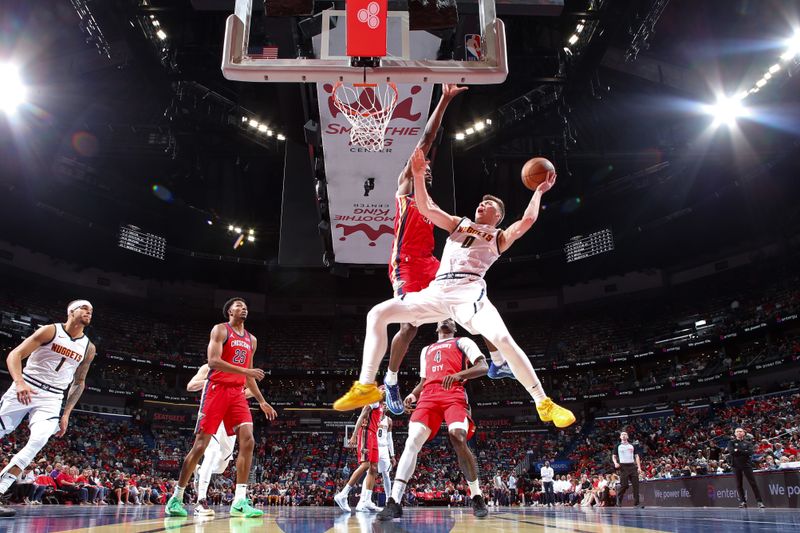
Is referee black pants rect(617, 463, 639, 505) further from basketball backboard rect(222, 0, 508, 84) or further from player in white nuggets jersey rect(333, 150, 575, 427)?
basketball backboard rect(222, 0, 508, 84)

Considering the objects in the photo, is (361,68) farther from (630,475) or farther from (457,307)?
(630,475)

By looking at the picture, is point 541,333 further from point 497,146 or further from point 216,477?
point 216,477

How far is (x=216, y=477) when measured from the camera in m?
22.0

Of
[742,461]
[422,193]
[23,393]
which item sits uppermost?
[422,193]

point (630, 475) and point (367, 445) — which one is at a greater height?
point (367, 445)

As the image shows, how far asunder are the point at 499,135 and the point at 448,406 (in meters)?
14.1

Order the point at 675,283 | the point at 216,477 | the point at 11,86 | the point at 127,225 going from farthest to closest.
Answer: the point at 675,283, the point at 127,225, the point at 216,477, the point at 11,86

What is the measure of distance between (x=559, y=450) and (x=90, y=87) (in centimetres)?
2515

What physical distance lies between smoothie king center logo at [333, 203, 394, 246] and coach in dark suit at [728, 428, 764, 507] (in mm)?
7813

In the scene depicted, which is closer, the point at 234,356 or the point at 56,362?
the point at 56,362

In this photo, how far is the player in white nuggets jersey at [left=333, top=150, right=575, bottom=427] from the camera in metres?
4.27

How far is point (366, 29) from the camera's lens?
18.3 ft

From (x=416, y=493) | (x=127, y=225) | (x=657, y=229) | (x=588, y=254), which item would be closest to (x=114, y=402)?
(x=127, y=225)

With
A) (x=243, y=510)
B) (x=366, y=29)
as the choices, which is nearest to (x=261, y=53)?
(x=366, y=29)
